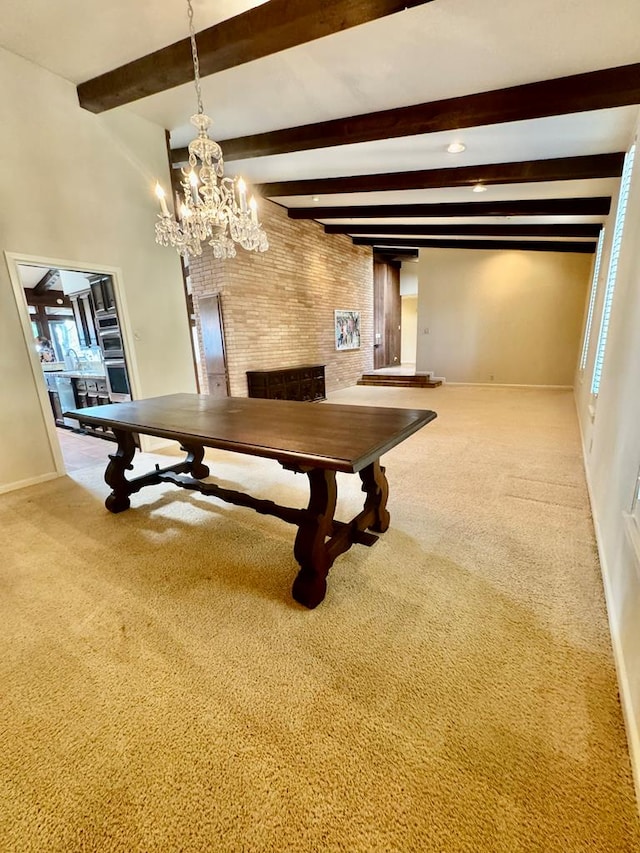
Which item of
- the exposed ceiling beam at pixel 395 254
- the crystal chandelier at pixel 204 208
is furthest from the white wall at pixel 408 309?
the crystal chandelier at pixel 204 208

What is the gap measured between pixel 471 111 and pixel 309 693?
12.5 ft

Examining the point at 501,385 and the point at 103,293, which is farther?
the point at 501,385

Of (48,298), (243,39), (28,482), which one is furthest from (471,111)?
(48,298)

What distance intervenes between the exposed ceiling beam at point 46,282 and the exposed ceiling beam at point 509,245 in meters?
6.41

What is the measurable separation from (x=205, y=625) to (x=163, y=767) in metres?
0.55

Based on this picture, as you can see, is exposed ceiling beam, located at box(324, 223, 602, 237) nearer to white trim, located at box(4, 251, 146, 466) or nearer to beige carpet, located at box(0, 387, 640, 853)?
white trim, located at box(4, 251, 146, 466)

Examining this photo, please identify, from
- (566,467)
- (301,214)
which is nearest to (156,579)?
(566,467)

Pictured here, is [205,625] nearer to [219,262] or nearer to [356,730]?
[356,730]

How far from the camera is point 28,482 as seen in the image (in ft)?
10.5

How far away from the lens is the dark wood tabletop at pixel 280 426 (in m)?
1.48

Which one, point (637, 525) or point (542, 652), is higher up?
point (637, 525)

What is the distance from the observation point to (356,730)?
3.71ft

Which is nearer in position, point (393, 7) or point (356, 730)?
point (356, 730)

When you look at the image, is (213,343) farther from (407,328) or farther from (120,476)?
(407,328)
